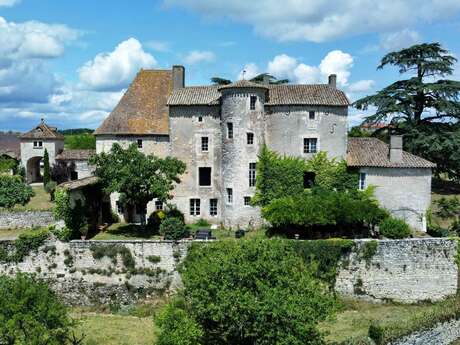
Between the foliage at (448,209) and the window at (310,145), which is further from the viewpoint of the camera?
the foliage at (448,209)

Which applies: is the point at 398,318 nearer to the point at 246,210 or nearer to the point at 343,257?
the point at 343,257

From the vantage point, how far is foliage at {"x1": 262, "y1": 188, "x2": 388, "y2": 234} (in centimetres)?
2848

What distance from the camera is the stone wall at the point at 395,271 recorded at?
25828 millimetres

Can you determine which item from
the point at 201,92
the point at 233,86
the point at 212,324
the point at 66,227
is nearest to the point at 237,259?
the point at 212,324

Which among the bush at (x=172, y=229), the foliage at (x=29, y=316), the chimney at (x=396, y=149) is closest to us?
the foliage at (x=29, y=316)

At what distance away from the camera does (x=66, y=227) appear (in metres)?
26.3

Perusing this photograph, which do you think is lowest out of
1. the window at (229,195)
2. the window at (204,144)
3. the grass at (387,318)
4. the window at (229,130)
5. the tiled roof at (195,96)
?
the grass at (387,318)

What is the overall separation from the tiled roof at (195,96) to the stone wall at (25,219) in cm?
1163

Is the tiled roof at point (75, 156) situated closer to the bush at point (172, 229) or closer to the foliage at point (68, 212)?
the foliage at point (68, 212)

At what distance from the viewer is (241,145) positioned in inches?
1267

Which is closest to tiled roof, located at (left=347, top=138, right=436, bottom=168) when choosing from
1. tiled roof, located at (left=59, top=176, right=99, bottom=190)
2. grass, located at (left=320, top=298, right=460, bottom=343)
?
grass, located at (left=320, top=298, right=460, bottom=343)

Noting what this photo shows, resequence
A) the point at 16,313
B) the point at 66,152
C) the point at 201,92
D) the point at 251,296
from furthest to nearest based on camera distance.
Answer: the point at 66,152, the point at 201,92, the point at 251,296, the point at 16,313

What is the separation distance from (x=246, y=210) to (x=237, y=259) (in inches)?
543

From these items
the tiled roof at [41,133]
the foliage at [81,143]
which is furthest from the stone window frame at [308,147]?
the foliage at [81,143]
